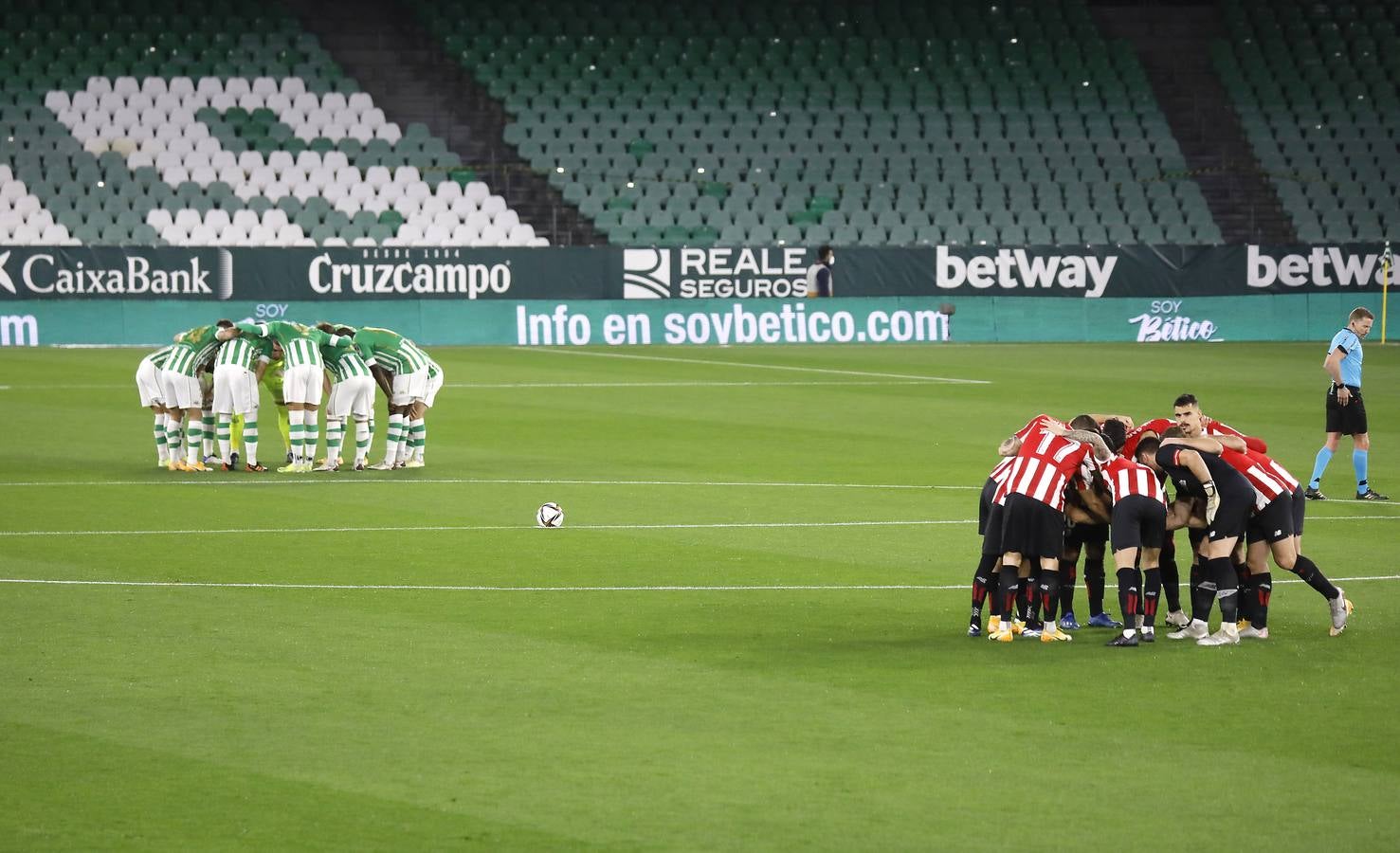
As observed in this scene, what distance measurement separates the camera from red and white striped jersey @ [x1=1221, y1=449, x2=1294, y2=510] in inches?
454

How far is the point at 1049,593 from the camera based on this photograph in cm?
1155

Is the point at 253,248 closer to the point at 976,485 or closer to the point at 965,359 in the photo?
the point at 965,359

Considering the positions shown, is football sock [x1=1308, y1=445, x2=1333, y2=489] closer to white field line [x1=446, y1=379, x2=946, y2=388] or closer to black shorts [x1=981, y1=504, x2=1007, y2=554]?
black shorts [x1=981, y1=504, x2=1007, y2=554]

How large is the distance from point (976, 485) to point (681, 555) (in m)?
5.37

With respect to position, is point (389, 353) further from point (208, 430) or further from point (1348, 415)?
point (1348, 415)

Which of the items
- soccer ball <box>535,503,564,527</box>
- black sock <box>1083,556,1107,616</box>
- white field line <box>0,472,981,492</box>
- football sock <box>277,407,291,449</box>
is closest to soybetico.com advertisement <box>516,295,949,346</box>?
football sock <box>277,407,291,449</box>

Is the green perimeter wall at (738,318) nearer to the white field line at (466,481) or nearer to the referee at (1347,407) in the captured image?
the white field line at (466,481)

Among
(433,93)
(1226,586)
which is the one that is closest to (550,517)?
(1226,586)

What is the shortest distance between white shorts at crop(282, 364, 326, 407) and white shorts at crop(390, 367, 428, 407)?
0.79m

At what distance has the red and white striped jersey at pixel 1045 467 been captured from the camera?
445 inches

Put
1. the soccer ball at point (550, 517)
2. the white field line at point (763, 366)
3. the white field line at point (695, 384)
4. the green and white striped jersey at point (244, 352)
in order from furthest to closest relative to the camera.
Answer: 1. the white field line at point (763, 366)
2. the white field line at point (695, 384)
3. the green and white striped jersey at point (244, 352)
4. the soccer ball at point (550, 517)

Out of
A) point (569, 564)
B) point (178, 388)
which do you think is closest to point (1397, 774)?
point (569, 564)

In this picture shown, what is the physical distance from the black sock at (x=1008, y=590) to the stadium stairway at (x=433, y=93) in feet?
108

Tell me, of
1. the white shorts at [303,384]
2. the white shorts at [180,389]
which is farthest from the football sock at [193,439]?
the white shorts at [303,384]
